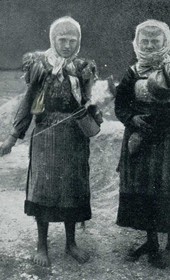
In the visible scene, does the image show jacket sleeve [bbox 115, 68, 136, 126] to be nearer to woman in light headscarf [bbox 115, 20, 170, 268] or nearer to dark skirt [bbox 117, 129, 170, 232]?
woman in light headscarf [bbox 115, 20, 170, 268]

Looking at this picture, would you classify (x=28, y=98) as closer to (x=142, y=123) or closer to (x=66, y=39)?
(x=66, y=39)

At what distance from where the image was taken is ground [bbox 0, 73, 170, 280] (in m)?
3.80

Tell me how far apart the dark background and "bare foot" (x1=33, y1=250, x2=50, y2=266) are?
13.3 feet

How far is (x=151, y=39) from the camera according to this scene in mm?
3613

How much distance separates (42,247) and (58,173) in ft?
2.29

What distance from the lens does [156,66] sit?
3650 millimetres

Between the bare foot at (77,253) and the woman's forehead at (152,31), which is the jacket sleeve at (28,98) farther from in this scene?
the bare foot at (77,253)

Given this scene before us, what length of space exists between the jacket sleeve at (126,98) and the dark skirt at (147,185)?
0.14m

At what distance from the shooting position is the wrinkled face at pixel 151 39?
11.8 ft

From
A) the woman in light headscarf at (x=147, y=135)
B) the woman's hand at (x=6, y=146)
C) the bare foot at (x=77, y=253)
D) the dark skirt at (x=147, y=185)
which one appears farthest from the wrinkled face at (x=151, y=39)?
the bare foot at (x=77, y=253)

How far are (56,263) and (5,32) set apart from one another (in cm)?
A: 498

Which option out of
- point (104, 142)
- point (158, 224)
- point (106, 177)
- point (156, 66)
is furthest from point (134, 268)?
point (104, 142)

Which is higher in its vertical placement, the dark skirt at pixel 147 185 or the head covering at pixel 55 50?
the head covering at pixel 55 50

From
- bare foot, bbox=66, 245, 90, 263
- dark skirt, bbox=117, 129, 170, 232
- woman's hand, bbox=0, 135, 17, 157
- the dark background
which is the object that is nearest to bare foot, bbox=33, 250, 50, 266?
bare foot, bbox=66, 245, 90, 263
